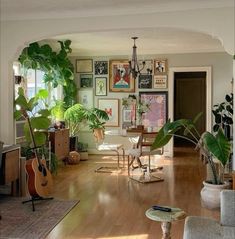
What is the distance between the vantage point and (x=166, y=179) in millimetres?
6051

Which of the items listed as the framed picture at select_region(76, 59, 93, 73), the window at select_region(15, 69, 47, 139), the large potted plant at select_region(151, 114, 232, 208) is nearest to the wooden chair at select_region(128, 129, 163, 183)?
the large potted plant at select_region(151, 114, 232, 208)

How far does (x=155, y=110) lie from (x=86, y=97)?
1.76 metres

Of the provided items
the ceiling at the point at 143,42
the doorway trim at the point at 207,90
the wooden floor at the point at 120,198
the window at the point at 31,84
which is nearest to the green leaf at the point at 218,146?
the wooden floor at the point at 120,198

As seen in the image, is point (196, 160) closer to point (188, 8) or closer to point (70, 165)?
point (70, 165)

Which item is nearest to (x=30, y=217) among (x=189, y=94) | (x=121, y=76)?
(x=121, y=76)

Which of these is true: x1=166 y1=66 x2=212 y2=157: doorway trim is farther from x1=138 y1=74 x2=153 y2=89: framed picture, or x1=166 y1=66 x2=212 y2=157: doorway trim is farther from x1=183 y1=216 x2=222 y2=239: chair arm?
x1=183 y1=216 x2=222 y2=239: chair arm

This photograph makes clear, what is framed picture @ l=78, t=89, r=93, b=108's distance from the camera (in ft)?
28.4

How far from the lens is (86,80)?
8656 mm

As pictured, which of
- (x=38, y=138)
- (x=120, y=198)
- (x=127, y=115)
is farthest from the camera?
(x=127, y=115)

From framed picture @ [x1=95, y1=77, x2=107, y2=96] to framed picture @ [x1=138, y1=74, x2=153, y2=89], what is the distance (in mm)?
871

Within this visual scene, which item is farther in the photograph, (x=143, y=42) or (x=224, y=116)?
(x=143, y=42)

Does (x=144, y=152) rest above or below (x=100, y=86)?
below

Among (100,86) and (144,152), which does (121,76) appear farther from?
(144,152)

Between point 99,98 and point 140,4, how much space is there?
4.46 metres
